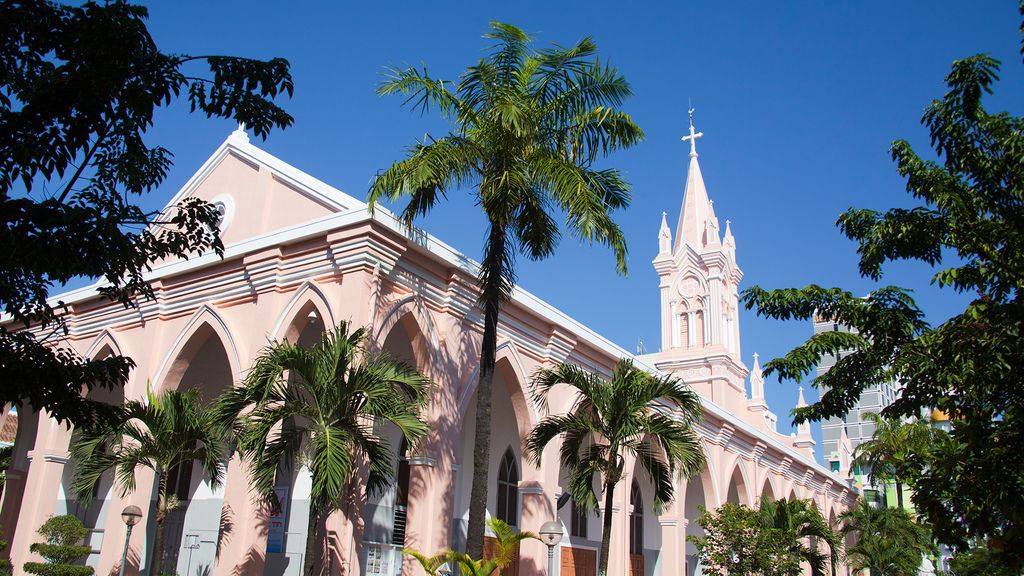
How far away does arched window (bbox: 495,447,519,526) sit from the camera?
22.2 meters

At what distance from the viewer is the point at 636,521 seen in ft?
94.0

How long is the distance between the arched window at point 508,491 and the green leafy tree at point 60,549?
31.9ft

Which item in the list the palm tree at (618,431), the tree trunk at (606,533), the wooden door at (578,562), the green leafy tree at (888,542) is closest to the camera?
the tree trunk at (606,533)

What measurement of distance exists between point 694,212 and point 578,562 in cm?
2381

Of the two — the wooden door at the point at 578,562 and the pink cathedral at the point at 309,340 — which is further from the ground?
the pink cathedral at the point at 309,340

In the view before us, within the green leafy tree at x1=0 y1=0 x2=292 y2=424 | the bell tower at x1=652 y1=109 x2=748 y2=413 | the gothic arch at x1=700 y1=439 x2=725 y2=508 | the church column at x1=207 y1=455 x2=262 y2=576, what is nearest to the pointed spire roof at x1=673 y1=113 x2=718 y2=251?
the bell tower at x1=652 y1=109 x2=748 y2=413

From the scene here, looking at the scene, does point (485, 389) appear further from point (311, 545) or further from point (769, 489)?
point (769, 489)

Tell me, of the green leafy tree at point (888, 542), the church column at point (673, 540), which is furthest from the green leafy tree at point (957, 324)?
the green leafy tree at point (888, 542)

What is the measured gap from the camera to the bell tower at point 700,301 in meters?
39.4

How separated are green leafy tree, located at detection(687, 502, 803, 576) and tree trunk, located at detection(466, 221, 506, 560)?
38.8 ft

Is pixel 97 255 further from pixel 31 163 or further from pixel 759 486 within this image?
pixel 759 486

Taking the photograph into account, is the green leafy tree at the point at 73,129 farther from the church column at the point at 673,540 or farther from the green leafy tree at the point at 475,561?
the church column at the point at 673,540

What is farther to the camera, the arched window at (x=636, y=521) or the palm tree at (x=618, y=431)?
the arched window at (x=636, y=521)

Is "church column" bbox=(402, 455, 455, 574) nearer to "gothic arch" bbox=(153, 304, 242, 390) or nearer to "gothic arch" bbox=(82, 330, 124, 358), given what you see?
"gothic arch" bbox=(153, 304, 242, 390)
